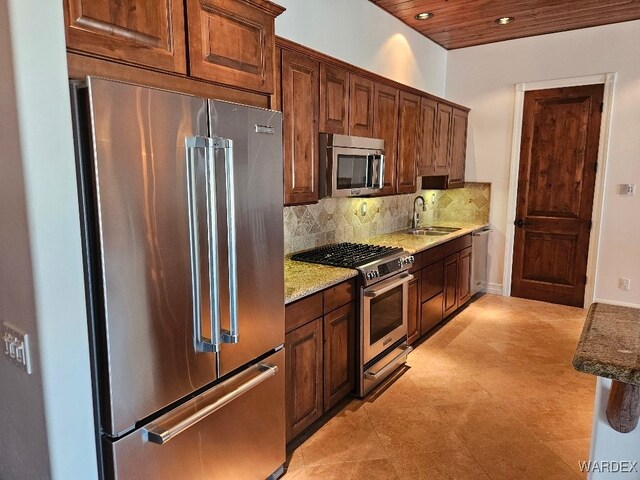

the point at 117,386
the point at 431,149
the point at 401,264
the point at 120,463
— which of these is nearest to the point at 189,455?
the point at 120,463

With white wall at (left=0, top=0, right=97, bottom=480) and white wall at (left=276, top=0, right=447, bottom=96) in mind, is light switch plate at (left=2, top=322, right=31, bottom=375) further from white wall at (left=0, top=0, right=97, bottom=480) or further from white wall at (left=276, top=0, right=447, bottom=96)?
white wall at (left=276, top=0, right=447, bottom=96)

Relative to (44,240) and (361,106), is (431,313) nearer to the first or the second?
(361,106)

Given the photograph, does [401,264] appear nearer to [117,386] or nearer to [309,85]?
[309,85]

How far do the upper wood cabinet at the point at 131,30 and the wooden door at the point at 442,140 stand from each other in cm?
337

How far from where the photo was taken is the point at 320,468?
2.27 m

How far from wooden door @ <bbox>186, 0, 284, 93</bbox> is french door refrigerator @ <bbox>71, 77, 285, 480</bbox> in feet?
0.62

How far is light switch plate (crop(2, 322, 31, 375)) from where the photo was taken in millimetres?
1373

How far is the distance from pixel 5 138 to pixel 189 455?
1288 mm

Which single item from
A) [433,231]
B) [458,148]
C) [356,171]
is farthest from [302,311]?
[458,148]

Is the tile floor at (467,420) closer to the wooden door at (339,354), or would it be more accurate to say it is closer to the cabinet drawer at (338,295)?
the wooden door at (339,354)

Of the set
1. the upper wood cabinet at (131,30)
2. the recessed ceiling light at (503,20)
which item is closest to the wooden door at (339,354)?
the upper wood cabinet at (131,30)

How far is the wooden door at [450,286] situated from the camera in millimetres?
4203

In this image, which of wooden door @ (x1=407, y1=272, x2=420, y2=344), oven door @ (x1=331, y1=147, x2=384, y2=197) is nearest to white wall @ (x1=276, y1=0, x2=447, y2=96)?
oven door @ (x1=331, y1=147, x2=384, y2=197)

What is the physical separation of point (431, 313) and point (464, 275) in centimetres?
94
